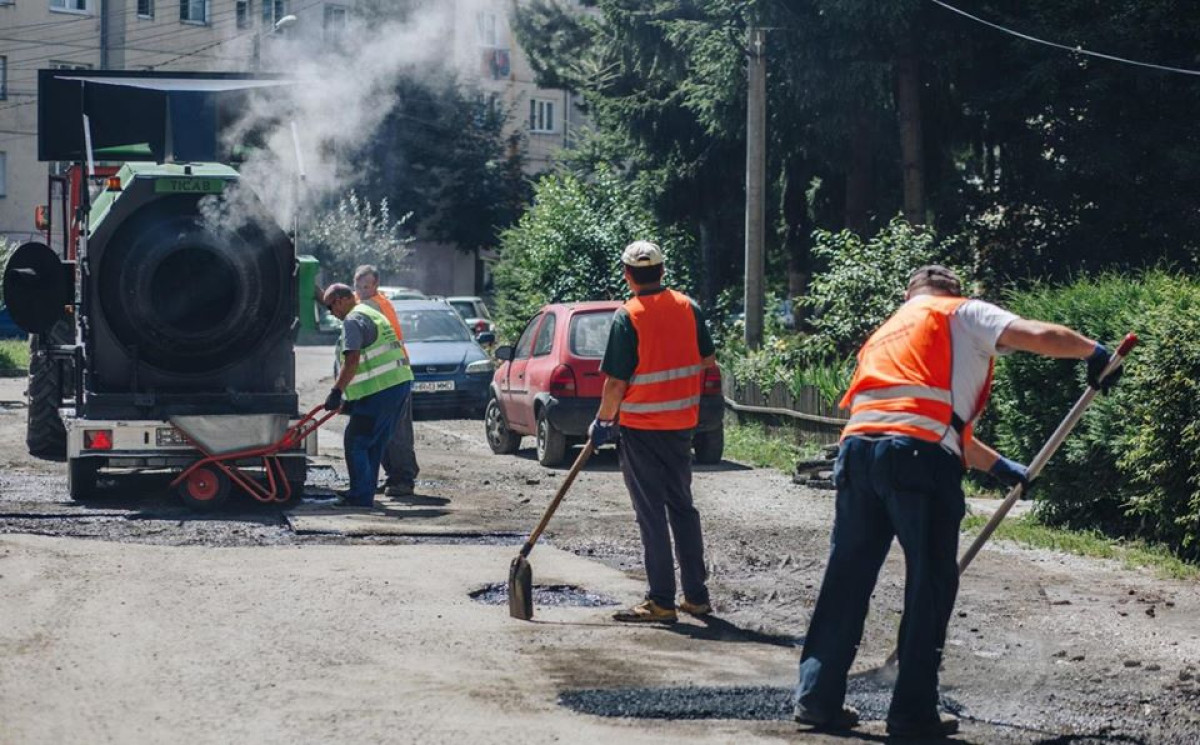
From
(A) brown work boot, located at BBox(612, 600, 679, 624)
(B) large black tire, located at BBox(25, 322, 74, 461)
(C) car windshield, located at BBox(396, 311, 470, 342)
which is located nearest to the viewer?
(A) brown work boot, located at BBox(612, 600, 679, 624)

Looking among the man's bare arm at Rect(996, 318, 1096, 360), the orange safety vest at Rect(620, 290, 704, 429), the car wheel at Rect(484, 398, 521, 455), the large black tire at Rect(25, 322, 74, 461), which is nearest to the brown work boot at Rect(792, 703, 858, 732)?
the man's bare arm at Rect(996, 318, 1096, 360)

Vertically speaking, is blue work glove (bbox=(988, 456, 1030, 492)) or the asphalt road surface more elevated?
blue work glove (bbox=(988, 456, 1030, 492))

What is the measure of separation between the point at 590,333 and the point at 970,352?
35.3 feet

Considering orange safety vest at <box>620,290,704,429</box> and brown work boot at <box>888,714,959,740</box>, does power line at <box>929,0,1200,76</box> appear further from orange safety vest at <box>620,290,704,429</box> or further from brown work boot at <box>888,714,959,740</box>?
brown work boot at <box>888,714,959,740</box>

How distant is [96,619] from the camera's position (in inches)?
324

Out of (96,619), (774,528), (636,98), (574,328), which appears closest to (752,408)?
(574,328)

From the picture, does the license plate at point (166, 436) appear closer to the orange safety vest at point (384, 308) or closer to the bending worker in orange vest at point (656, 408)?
the orange safety vest at point (384, 308)

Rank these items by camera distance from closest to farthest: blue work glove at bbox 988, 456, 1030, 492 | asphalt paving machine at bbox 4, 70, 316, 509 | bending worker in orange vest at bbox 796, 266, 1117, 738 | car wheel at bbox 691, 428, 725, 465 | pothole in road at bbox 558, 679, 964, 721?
bending worker in orange vest at bbox 796, 266, 1117, 738
pothole in road at bbox 558, 679, 964, 721
blue work glove at bbox 988, 456, 1030, 492
asphalt paving machine at bbox 4, 70, 316, 509
car wheel at bbox 691, 428, 725, 465

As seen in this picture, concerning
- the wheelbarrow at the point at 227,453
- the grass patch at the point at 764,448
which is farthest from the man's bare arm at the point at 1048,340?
the grass patch at the point at 764,448

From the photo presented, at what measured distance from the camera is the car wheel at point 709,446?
55.8 feet

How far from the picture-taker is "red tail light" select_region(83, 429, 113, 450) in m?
12.5

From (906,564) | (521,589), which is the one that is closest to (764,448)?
(521,589)

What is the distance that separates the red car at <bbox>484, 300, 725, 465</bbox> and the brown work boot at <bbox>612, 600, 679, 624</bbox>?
7601 millimetres

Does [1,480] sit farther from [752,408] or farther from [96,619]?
[752,408]
